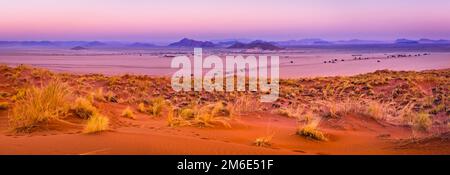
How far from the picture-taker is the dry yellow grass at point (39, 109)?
967cm

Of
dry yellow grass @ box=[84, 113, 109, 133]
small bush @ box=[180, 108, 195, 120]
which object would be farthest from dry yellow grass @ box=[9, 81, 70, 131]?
small bush @ box=[180, 108, 195, 120]

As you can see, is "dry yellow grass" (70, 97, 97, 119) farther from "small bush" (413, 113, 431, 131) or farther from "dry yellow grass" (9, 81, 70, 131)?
"small bush" (413, 113, 431, 131)

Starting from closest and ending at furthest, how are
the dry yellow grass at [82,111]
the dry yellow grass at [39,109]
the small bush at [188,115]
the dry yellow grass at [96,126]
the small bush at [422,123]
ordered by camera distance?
the dry yellow grass at [96,126] → the dry yellow grass at [39,109] → the dry yellow grass at [82,111] → the small bush at [422,123] → the small bush at [188,115]

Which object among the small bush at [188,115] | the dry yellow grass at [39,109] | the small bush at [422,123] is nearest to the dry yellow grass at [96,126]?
the dry yellow grass at [39,109]

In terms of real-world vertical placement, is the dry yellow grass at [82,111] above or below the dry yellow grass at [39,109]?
below

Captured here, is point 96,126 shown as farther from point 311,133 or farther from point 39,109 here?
point 311,133

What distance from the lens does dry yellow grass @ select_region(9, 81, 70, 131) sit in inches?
381

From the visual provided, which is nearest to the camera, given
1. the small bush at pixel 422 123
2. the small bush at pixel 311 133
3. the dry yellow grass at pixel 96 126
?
the dry yellow grass at pixel 96 126

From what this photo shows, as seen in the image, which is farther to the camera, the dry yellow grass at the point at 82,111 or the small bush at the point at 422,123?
the small bush at the point at 422,123

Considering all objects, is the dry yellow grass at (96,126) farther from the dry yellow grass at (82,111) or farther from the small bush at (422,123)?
the small bush at (422,123)

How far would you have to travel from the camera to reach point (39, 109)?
395 inches

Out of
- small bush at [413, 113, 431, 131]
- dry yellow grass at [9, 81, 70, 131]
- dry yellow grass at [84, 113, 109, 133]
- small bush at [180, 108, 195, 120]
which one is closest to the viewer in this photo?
dry yellow grass at [84, 113, 109, 133]
